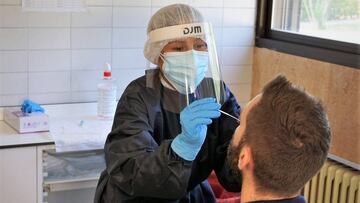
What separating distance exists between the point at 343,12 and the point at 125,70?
1220 mm

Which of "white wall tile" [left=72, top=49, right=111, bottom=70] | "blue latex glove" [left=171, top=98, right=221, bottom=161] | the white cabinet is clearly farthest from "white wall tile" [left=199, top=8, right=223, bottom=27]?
"blue latex glove" [left=171, top=98, right=221, bottom=161]

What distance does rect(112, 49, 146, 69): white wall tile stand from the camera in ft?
9.92

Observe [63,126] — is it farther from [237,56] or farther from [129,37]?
[237,56]

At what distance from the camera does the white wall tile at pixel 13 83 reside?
280cm

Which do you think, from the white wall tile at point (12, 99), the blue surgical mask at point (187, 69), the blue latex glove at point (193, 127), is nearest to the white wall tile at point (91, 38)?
the white wall tile at point (12, 99)

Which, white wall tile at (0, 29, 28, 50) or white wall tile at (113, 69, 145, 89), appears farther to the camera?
white wall tile at (113, 69, 145, 89)

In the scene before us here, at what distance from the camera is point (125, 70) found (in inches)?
120

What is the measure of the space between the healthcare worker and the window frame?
3.22ft

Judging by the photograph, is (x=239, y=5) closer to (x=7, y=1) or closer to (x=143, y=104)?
(x=7, y=1)

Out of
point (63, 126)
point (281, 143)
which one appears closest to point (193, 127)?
point (281, 143)

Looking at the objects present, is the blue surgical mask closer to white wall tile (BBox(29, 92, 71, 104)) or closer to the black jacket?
the black jacket

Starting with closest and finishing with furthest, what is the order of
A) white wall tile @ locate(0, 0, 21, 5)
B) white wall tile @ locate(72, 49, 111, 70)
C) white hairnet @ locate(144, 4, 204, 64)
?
white hairnet @ locate(144, 4, 204, 64) < white wall tile @ locate(0, 0, 21, 5) < white wall tile @ locate(72, 49, 111, 70)

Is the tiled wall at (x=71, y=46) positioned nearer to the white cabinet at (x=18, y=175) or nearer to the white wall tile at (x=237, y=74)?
the white wall tile at (x=237, y=74)

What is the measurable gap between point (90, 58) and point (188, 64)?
4.53 ft
